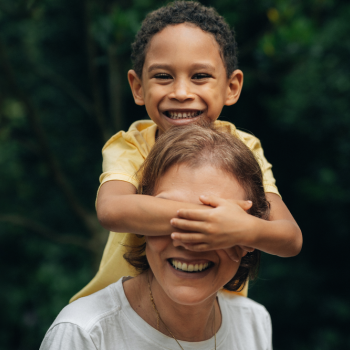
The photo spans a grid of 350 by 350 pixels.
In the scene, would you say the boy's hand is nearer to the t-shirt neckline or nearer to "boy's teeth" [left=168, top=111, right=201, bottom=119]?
the t-shirt neckline

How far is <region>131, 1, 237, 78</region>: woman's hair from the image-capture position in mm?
2223

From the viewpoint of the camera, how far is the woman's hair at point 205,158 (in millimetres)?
1702

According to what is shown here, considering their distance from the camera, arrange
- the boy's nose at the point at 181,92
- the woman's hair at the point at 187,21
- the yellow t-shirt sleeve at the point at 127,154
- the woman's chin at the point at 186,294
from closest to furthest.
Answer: the woman's chin at the point at 186,294 < the yellow t-shirt sleeve at the point at 127,154 < the boy's nose at the point at 181,92 < the woman's hair at the point at 187,21

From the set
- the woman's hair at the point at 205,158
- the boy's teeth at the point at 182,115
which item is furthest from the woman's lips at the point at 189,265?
the boy's teeth at the point at 182,115

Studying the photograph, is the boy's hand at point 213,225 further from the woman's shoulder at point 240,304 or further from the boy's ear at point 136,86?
the boy's ear at point 136,86

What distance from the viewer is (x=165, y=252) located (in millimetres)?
1650

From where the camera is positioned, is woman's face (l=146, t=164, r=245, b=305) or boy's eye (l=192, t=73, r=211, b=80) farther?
boy's eye (l=192, t=73, r=211, b=80)

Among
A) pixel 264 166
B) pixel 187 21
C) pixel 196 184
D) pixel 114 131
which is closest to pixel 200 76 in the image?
pixel 187 21

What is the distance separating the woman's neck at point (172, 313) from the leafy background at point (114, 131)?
295 cm

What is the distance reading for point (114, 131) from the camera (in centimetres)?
563

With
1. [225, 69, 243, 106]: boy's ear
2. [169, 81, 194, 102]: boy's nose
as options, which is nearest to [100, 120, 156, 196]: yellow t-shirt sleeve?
[169, 81, 194, 102]: boy's nose

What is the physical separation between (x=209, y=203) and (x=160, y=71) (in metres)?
0.88

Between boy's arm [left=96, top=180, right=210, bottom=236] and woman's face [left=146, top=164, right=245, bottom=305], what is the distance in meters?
0.06

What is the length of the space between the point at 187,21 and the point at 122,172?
0.82m
